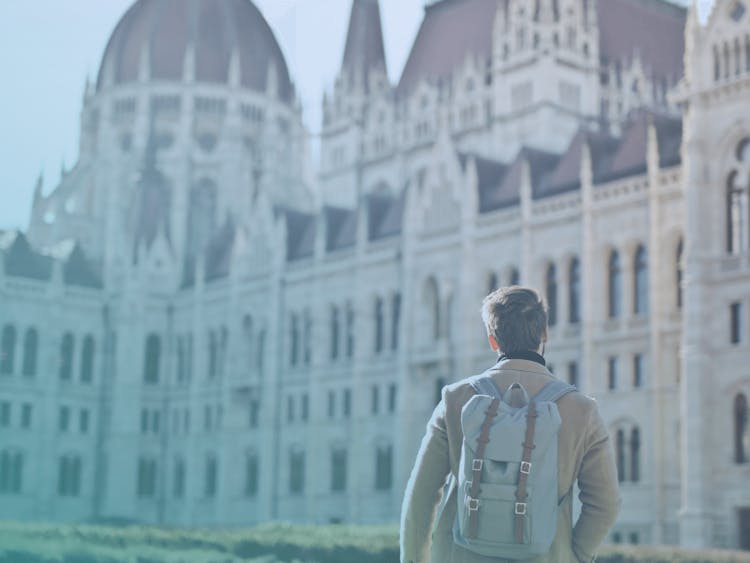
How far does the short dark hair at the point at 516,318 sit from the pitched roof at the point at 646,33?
59.3 m

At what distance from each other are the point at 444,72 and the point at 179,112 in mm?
20793

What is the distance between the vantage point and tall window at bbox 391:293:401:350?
180 feet

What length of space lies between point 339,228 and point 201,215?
20.5 metres

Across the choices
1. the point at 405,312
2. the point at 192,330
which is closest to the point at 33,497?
the point at 192,330

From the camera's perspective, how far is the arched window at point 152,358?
70438mm

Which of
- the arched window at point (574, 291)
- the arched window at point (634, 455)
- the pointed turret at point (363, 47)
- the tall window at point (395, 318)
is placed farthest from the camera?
the pointed turret at point (363, 47)

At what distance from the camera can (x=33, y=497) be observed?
66.2 m

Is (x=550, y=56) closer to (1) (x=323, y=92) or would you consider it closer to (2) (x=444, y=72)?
(2) (x=444, y=72)

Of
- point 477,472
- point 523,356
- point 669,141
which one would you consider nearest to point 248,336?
point 669,141

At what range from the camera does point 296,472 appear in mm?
59406

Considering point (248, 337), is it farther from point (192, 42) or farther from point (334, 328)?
point (192, 42)

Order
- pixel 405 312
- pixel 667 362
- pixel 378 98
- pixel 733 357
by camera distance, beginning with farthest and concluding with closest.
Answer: pixel 378 98 < pixel 405 312 < pixel 667 362 < pixel 733 357

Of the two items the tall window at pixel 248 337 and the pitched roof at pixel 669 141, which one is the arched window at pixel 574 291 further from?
the tall window at pixel 248 337

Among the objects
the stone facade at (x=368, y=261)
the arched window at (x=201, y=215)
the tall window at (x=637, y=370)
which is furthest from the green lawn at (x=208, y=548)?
the arched window at (x=201, y=215)
